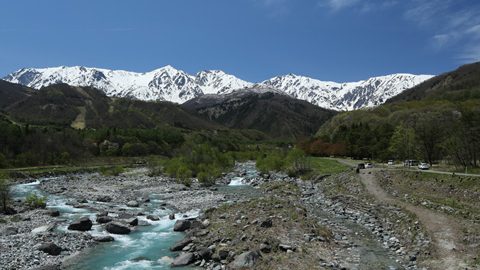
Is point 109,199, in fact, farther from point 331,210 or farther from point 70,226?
point 331,210

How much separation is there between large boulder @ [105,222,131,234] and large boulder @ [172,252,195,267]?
12.5 m

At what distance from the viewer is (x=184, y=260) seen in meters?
30.0

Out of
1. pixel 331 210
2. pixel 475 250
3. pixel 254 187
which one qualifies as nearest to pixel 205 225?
pixel 331 210

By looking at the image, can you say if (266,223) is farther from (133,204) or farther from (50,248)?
(133,204)

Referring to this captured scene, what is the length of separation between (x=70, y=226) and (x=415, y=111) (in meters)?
180

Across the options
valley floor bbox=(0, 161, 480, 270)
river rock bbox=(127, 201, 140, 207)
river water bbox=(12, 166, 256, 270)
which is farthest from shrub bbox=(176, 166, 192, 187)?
river water bbox=(12, 166, 256, 270)

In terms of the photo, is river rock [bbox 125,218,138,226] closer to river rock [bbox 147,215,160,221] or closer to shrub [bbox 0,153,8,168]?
river rock [bbox 147,215,160,221]

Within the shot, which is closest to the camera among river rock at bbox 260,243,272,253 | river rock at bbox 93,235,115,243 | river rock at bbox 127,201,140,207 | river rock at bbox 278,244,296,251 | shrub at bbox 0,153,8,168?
river rock at bbox 260,243,272,253

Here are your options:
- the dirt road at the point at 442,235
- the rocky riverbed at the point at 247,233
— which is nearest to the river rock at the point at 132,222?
the rocky riverbed at the point at 247,233

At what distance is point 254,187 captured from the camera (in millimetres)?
83000

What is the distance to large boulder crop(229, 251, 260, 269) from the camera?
26875 millimetres

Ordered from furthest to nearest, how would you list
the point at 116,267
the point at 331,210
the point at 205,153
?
the point at 205,153 < the point at 331,210 < the point at 116,267

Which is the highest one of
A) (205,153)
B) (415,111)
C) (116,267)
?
(415,111)

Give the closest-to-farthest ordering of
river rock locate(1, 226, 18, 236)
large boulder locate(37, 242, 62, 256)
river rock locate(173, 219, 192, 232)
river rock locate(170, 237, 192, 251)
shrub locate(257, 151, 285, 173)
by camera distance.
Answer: large boulder locate(37, 242, 62, 256) → river rock locate(170, 237, 192, 251) → river rock locate(1, 226, 18, 236) → river rock locate(173, 219, 192, 232) → shrub locate(257, 151, 285, 173)
